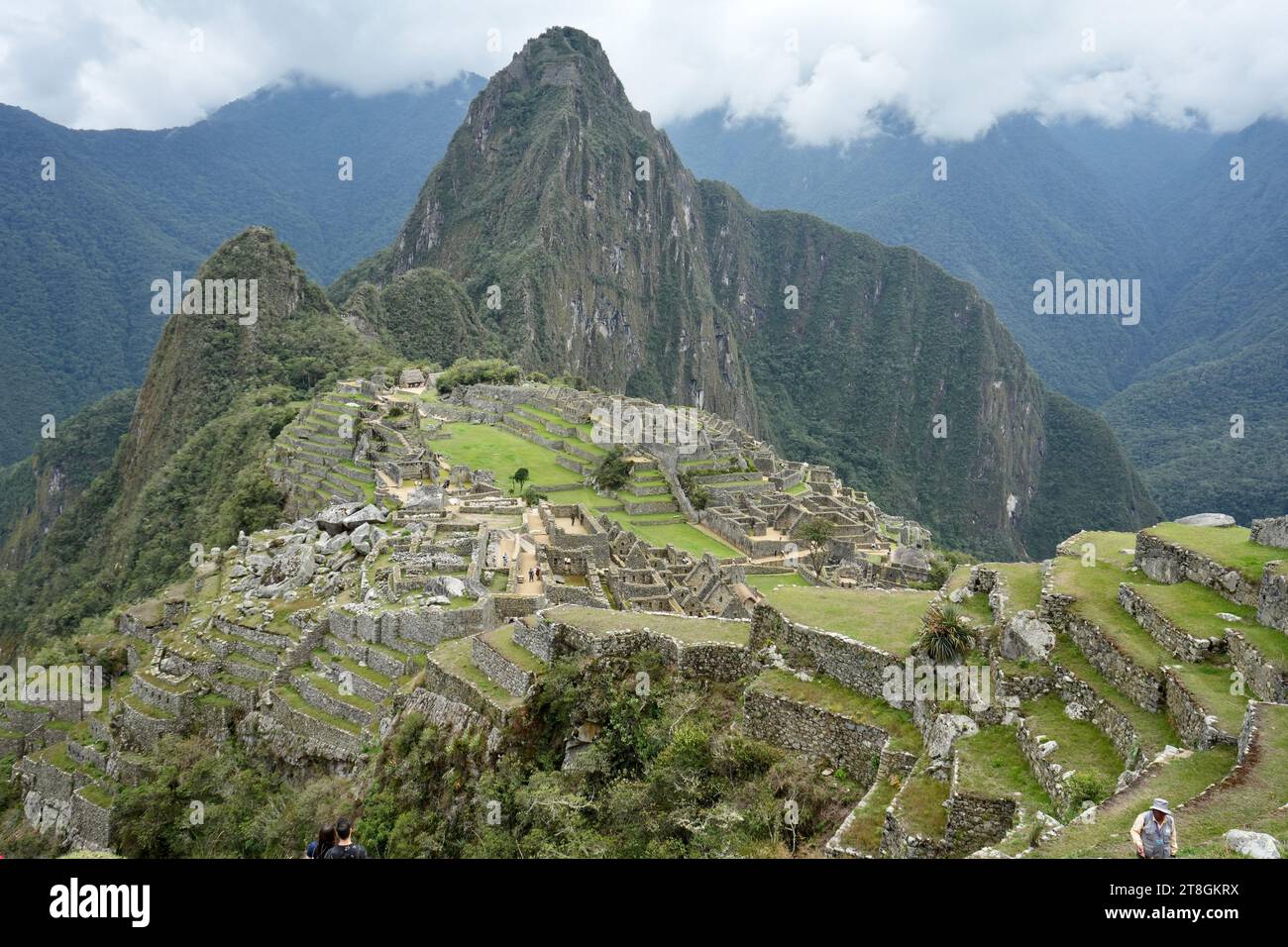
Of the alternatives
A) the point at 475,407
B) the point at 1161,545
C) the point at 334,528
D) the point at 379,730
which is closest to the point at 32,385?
the point at 475,407

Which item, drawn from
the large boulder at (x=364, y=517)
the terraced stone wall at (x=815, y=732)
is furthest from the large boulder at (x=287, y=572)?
the terraced stone wall at (x=815, y=732)

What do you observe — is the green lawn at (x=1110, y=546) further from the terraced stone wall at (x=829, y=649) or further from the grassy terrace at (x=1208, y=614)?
the terraced stone wall at (x=829, y=649)

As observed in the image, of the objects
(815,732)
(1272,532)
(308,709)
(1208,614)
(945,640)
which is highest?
(1272,532)

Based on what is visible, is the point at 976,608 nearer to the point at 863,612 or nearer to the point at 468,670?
the point at 863,612

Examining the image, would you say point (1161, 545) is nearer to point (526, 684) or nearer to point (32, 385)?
point (526, 684)

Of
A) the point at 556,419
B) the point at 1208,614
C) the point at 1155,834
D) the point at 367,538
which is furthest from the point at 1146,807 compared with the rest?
the point at 556,419

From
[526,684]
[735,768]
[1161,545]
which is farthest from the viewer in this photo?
[526,684]
